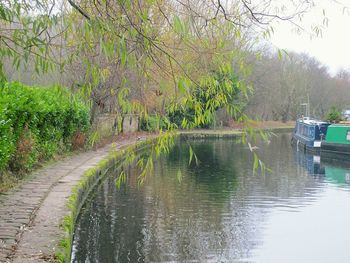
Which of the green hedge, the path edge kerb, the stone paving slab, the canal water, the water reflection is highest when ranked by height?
the green hedge

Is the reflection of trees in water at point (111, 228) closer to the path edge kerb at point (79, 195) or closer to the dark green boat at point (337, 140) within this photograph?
the path edge kerb at point (79, 195)

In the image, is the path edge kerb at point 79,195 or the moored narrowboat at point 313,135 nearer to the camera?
the path edge kerb at point 79,195

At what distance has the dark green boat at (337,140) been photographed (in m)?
24.1

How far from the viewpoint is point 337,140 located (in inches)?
979

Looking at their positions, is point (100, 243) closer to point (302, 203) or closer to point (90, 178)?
point (90, 178)

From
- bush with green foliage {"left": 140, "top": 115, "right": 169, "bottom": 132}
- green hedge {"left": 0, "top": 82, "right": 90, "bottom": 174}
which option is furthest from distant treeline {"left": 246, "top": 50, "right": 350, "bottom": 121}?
bush with green foliage {"left": 140, "top": 115, "right": 169, "bottom": 132}

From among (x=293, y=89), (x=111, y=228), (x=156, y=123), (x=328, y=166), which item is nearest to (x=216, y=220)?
(x=111, y=228)

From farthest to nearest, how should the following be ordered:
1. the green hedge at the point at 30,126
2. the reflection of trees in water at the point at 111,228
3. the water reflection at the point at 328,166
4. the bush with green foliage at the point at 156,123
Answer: the water reflection at the point at 328,166
the green hedge at the point at 30,126
the reflection of trees in water at the point at 111,228
the bush with green foliage at the point at 156,123

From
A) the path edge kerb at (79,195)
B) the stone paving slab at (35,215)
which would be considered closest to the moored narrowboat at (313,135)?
the path edge kerb at (79,195)

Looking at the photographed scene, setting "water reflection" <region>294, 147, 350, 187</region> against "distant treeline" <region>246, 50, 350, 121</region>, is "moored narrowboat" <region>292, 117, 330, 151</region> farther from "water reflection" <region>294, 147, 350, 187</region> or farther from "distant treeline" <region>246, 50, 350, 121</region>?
"distant treeline" <region>246, 50, 350, 121</region>

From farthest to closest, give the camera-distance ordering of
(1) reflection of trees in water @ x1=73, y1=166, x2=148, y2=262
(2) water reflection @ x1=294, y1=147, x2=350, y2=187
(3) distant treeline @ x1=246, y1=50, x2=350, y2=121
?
1. (3) distant treeline @ x1=246, y1=50, x2=350, y2=121
2. (2) water reflection @ x1=294, y1=147, x2=350, y2=187
3. (1) reflection of trees in water @ x1=73, y1=166, x2=148, y2=262

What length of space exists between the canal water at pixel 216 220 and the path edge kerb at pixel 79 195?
241 mm

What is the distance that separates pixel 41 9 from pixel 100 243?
12.9 ft

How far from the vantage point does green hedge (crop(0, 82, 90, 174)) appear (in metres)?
8.60
